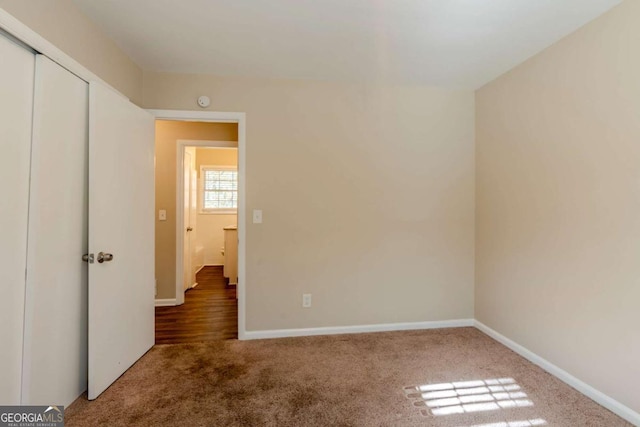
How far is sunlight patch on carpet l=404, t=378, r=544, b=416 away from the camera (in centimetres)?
180

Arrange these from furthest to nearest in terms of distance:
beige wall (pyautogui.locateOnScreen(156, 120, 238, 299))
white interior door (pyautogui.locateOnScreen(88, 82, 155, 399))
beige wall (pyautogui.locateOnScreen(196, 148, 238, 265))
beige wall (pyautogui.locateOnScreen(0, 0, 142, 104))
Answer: beige wall (pyautogui.locateOnScreen(196, 148, 238, 265)) → beige wall (pyautogui.locateOnScreen(156, 120, 238, 299)) → white interior door (pyautogui.locateOnScreen(88, 82, 155, 399)) → beige wall (pyautogui.locateOnScreen(0, 0, 142, 104))

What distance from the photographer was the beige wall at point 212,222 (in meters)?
6.30

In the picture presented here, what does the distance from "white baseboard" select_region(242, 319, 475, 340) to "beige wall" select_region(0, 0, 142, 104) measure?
2394 millimetres

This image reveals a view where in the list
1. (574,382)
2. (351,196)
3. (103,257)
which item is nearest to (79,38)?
(103,257)

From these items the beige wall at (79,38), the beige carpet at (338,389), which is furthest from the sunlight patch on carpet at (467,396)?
the beige wall at (79,38)

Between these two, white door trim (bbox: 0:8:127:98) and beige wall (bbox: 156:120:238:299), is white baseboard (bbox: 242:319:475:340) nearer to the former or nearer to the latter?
beige wall (bbox: 156:120:238:299)

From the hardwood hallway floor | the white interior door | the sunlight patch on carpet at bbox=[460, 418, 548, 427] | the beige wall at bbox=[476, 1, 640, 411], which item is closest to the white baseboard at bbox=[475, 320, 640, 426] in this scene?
the beige wall at bbox=[476, 1, 640, 411]

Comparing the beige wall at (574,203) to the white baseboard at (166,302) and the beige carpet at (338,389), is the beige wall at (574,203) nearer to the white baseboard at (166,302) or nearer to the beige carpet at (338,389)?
the beige carpet at (338,389)

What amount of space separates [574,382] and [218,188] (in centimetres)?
619

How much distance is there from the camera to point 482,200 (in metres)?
2.94

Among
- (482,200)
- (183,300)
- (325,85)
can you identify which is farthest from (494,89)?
(183,300)

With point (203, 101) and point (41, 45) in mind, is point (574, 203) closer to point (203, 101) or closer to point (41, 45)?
point (203, 101)

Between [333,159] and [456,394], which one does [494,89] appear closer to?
[333,159]

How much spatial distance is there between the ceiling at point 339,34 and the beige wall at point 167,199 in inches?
51.4
